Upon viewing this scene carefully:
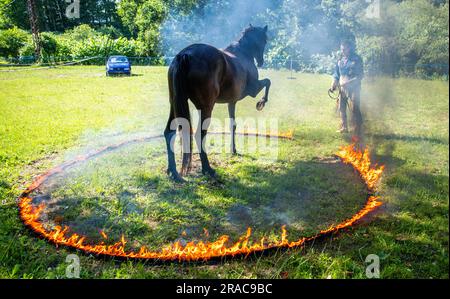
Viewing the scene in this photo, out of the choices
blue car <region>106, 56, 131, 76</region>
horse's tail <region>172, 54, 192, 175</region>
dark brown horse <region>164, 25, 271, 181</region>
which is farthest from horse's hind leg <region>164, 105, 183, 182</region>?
blue car <region>106, 56, 131, 76</region>

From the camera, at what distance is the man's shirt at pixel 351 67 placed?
7285 mm

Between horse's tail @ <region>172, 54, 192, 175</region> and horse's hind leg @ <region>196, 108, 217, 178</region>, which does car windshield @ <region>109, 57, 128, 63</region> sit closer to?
horse's hind leg @ <region>196, 108, 217, 178</region>

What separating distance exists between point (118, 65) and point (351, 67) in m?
13.1

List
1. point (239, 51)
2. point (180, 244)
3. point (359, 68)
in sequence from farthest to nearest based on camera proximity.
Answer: point (359, 68) < point (239, 51) < point (180, 244)

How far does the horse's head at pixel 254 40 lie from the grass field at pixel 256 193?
2.10m

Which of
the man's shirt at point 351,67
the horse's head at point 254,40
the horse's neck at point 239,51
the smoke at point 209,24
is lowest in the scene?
the man's shirt at point 351,67

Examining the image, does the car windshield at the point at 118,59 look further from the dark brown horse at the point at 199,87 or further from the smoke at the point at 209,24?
the dark brown horse at the point at 199,87

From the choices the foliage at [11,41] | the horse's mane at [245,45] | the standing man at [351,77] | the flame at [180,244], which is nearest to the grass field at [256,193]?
the flame at [180,244]

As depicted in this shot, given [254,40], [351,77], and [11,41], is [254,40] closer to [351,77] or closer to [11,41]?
[351,77]

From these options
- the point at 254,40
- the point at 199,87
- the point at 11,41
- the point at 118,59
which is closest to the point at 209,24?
the point at 254,40

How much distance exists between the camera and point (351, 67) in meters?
7.37

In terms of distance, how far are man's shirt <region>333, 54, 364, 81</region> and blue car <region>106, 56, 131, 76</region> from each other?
39.7ft

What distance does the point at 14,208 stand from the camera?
452 centimetres

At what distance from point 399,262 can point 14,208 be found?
16.0 ft
